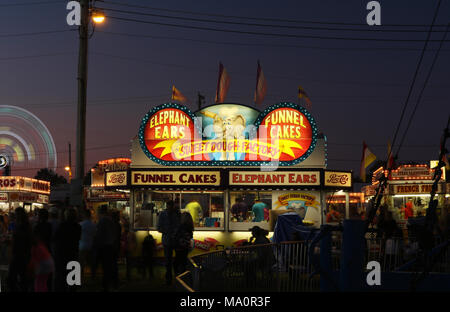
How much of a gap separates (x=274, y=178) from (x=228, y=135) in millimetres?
2481

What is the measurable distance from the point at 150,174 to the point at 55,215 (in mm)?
7872

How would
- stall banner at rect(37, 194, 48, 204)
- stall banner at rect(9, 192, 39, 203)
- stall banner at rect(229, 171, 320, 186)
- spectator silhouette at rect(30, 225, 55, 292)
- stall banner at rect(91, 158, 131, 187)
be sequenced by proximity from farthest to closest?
stall banner at rect(37, 194, 48, 204) < stall banner at rect(9, 192, 39, 203) < stall banner at rect(91, 158, 131, 187) < stall banner at rect(229, 171, 320, 186) < spectator silhouette at rect(30, 225, 55, 292)

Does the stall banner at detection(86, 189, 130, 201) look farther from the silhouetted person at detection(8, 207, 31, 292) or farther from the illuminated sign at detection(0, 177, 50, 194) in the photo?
the silhouetted person at detection(8, 207, 31, 292)

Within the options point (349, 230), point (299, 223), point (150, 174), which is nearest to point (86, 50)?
point (150, 174)

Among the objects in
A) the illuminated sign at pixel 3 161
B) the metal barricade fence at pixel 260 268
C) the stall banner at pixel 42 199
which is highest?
the illuminated sign at pixel 3 161

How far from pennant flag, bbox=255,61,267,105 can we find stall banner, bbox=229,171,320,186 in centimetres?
575

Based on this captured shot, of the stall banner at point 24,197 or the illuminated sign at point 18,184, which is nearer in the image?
the illuminated sign at point 18,184

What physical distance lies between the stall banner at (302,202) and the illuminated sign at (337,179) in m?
0.73

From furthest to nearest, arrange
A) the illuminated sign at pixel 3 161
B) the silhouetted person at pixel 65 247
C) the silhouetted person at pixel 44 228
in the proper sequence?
the illuminated sign at pixel 3 161, the silhouetted person at pixel 44 228, the silhouetted person at pixel 65 247

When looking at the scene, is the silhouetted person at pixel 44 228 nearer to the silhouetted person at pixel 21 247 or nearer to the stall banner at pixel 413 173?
the silhouetted person at pixel 21 247

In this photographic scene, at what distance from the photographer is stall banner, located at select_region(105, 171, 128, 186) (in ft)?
70.9

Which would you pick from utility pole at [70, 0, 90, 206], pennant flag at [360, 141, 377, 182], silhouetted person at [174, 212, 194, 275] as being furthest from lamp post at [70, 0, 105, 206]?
pennant flag at [360, 141, 377, 182]

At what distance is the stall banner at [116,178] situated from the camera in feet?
70.9

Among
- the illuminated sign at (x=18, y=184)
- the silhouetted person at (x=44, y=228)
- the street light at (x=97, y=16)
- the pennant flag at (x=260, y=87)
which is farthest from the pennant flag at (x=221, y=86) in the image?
the illuminated sign at (x=18, y=184)
